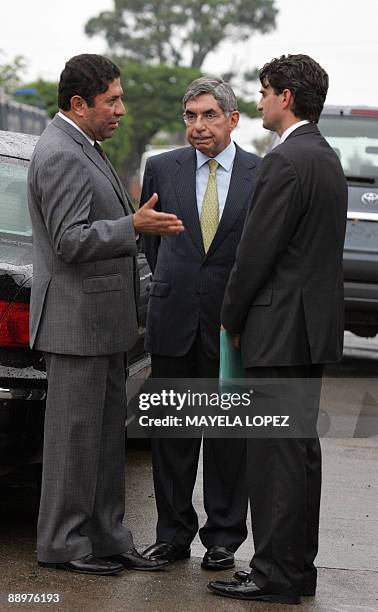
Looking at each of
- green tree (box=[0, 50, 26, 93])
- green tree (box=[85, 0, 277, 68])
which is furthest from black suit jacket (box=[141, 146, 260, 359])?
green tree (box=[85, 0, 277, 68])

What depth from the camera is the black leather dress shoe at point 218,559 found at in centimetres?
484

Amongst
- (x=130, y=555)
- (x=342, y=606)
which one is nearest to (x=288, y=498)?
(x=342, y=606)

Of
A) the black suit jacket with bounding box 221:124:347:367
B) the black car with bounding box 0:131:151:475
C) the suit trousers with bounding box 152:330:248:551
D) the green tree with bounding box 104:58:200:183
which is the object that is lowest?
the suit trousers with bounding box 152:330:248:551

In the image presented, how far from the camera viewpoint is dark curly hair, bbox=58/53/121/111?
14.9 feet

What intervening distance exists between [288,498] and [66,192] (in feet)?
4.38

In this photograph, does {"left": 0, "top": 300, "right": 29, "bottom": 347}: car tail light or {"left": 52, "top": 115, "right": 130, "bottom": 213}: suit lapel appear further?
{"left": 0, "top": 300, "right": 29, "bottom": 347}: car tail light

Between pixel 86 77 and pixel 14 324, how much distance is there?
37.9 inches

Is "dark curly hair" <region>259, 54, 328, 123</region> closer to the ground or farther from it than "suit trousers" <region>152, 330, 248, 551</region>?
farther from it

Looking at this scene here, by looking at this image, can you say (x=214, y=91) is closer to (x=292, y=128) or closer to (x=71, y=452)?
(x=292, y=128)

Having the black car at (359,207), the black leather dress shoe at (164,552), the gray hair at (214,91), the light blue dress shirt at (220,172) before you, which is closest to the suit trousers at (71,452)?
the black leather dress shoe at (164,552)

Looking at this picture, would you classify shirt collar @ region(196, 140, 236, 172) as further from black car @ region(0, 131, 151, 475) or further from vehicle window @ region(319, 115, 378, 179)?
vehicle window @ region(319, 115, 378, 179)

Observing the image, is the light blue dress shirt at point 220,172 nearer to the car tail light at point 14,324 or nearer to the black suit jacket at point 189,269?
the black suit jacket at point 189,269

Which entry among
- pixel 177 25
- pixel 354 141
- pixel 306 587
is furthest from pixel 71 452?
pixel 177 25

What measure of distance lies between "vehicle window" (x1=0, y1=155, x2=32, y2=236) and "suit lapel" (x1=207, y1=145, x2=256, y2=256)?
0.87 meters
